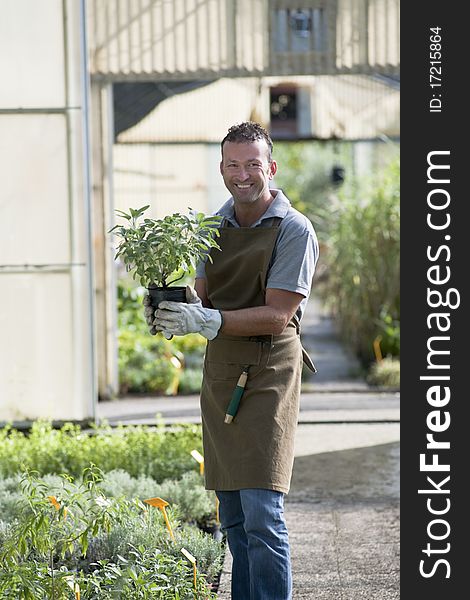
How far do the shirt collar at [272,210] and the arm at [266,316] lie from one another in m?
0.24

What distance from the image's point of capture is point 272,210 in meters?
3.38

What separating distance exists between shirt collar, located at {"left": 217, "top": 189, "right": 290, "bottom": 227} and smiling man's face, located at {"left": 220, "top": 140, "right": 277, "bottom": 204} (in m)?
0.06

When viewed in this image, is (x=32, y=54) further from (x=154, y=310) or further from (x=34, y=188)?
(x=154, y=310)

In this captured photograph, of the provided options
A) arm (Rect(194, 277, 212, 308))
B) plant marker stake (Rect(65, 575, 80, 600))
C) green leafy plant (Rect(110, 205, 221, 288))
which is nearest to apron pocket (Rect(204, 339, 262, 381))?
arm (Rect(194, 277, 212, 308))

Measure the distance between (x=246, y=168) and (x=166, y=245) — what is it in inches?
12.9

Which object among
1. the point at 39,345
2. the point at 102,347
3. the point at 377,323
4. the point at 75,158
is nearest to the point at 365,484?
the point at 39,345

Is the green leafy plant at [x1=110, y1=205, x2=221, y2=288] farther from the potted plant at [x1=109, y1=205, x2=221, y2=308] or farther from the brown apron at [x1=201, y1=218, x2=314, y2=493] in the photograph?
the brown apron at [x1=201, y1=218, x2=314, y2=493]

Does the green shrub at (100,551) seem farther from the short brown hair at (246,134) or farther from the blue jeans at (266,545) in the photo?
the short brown hair at (246,134)

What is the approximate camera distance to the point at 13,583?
10.5 feet

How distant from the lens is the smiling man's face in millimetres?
3299

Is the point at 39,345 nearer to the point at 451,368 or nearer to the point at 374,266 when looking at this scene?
the point at 451,368

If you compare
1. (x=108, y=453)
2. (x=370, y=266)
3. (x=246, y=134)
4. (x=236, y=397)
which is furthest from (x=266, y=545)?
(x=370, y=266)

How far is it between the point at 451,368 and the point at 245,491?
2.61ft

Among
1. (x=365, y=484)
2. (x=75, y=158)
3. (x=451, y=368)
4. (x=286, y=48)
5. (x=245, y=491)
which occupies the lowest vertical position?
(x=365, y=484)
